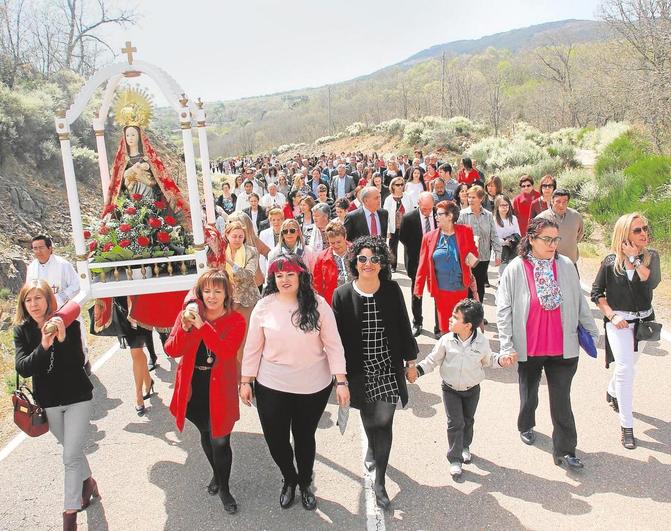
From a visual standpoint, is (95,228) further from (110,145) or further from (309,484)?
(110,145)

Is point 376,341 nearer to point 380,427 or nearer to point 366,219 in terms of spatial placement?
point 380,427

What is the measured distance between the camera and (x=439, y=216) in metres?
6.32

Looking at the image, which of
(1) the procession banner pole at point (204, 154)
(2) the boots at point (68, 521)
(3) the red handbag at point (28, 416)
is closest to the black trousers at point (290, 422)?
(2) the boots at point (68, 521)

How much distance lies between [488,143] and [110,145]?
1798cm

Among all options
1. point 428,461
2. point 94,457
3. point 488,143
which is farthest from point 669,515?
point 488,143

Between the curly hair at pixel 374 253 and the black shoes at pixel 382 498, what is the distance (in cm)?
154

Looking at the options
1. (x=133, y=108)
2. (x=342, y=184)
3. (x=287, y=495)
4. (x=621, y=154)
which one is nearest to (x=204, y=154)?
(x=133, y=108)

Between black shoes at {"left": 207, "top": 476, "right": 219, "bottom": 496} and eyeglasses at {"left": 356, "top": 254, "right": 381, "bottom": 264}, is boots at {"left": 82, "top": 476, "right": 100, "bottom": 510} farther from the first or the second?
eyeglasses at {"left": 356, "top": 254, "right": 381, "bottom": 264}

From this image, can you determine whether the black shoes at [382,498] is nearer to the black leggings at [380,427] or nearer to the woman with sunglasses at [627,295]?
the black leggings at [380,427]

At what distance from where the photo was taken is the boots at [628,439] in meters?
4.70

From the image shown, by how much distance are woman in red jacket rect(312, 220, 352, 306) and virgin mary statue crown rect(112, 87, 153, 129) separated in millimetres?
2427

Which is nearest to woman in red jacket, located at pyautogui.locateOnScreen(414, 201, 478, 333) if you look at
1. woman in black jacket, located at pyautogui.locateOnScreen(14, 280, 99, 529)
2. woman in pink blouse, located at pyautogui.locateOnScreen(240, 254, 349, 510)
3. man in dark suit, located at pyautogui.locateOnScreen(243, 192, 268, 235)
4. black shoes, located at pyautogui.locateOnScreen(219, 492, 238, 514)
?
woman in pink blouse, located at pyautogui.locateOnScreen(240, 254, 349, 510)

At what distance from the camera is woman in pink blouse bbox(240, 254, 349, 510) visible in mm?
3900

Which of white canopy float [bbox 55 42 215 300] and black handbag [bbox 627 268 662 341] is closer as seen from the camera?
black handbag [bbox 627 268 662 341]
